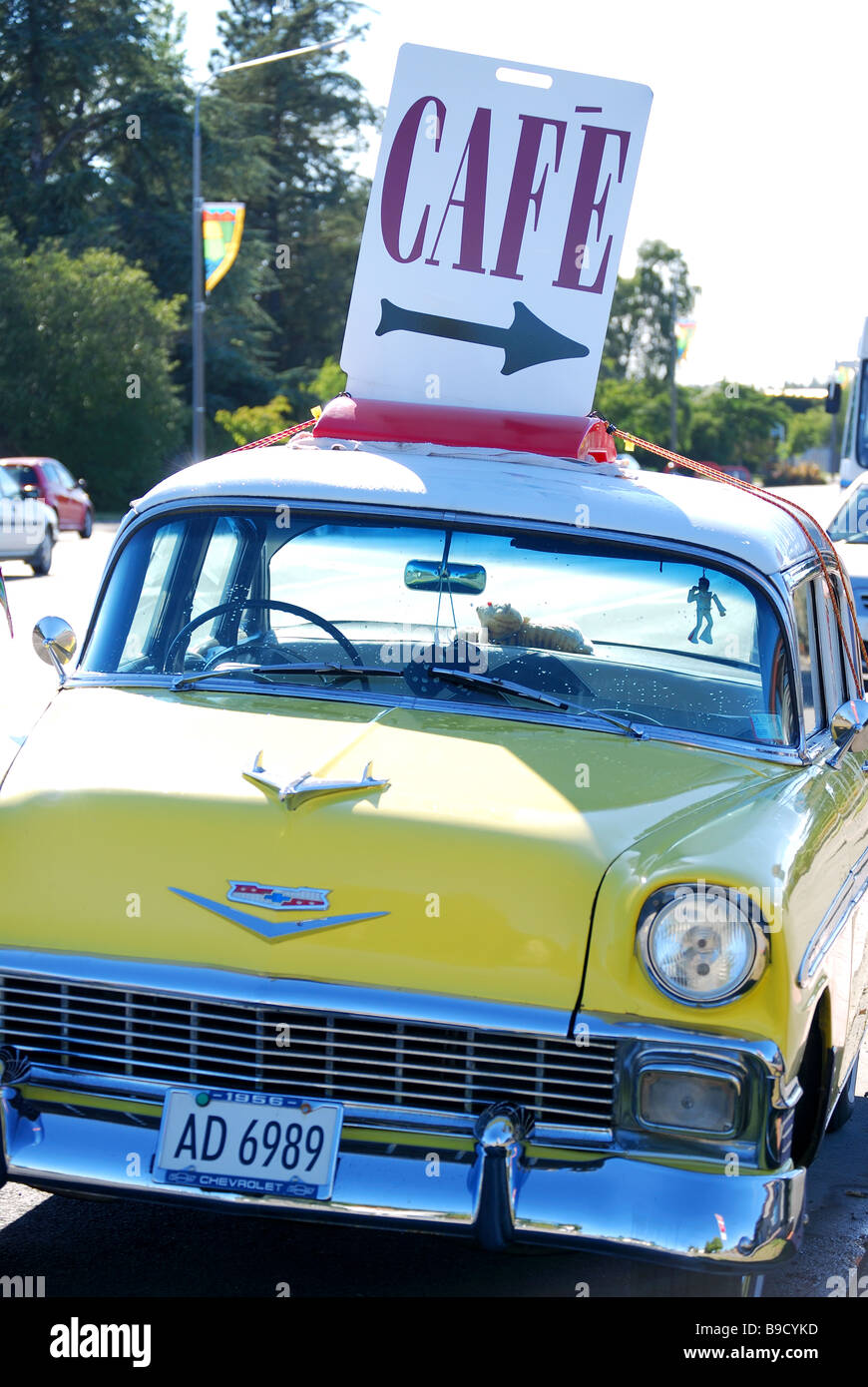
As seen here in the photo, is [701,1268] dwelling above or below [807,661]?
below

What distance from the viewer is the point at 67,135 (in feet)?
177

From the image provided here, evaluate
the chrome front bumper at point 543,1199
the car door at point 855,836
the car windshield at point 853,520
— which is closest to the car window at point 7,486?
the car windshield at point 853,520

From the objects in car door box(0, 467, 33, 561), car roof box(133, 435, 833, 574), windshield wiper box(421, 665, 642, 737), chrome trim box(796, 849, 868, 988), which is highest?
car roof box(133, 435, 833, 574)

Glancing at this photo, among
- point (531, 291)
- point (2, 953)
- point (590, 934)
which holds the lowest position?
point (2, 953)

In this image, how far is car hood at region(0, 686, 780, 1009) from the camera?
334 centimetres

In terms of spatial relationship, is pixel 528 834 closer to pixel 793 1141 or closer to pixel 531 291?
pixel 793 1141

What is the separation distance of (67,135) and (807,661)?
177 ft

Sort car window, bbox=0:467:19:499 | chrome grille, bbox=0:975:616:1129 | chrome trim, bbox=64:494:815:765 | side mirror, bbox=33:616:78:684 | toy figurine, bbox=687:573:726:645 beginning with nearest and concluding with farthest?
chrome grille, bbox=0:975:616:1129 → chrome trim, bbox=64:494:815:765 → toy figurine, bbox=687:573:726:645 → side mirror, bbox=33:616:78:684 → car window, bbox=0:467:19:499

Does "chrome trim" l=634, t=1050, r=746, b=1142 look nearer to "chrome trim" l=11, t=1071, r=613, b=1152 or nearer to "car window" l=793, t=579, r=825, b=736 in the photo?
"chrome trim" l=11, t=1071, r=613, b=1152

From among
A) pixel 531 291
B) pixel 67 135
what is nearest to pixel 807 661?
pixel 531 291

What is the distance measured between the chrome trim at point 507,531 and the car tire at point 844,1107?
129cm

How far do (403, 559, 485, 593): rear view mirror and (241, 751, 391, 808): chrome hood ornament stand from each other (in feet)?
2.97

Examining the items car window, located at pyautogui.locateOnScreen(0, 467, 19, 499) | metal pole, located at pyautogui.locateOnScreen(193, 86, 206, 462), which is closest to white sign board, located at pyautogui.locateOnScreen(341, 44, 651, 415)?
car window, located at pyautogui.locateOnScreen(0, 467, 19, 499)

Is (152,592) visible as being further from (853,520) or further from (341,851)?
(853,520)
